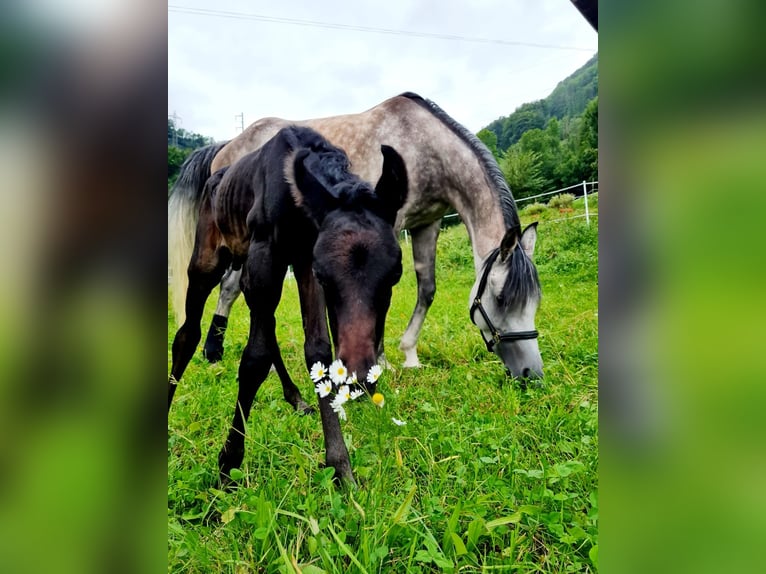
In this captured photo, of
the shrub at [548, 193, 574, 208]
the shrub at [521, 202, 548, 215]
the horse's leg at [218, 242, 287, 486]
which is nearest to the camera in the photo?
the horse's leg at [218, 242, 287, 486]

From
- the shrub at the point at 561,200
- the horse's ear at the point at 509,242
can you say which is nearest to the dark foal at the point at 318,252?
the horse's ear at the point at 509,242

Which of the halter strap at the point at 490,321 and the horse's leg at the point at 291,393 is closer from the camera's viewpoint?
the horse's leg at the point at 291,393

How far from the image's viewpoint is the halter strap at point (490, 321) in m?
2.37

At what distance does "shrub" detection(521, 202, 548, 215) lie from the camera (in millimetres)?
5951

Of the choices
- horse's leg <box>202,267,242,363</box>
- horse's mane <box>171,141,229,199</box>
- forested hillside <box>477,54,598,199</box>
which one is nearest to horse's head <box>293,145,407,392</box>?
horse's leg <box>202,267,242,363</box>

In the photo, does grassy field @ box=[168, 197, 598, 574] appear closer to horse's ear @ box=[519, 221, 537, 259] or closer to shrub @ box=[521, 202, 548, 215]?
horse's ear @ box=[519, 221, 537, 259]

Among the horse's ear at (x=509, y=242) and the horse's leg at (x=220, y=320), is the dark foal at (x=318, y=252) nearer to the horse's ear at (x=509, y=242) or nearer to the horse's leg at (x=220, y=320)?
the horse's leg at (x=220, y=320)

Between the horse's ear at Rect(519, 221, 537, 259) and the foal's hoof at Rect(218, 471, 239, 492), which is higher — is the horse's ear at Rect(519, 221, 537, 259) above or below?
above

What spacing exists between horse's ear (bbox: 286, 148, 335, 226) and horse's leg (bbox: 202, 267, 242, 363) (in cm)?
114
